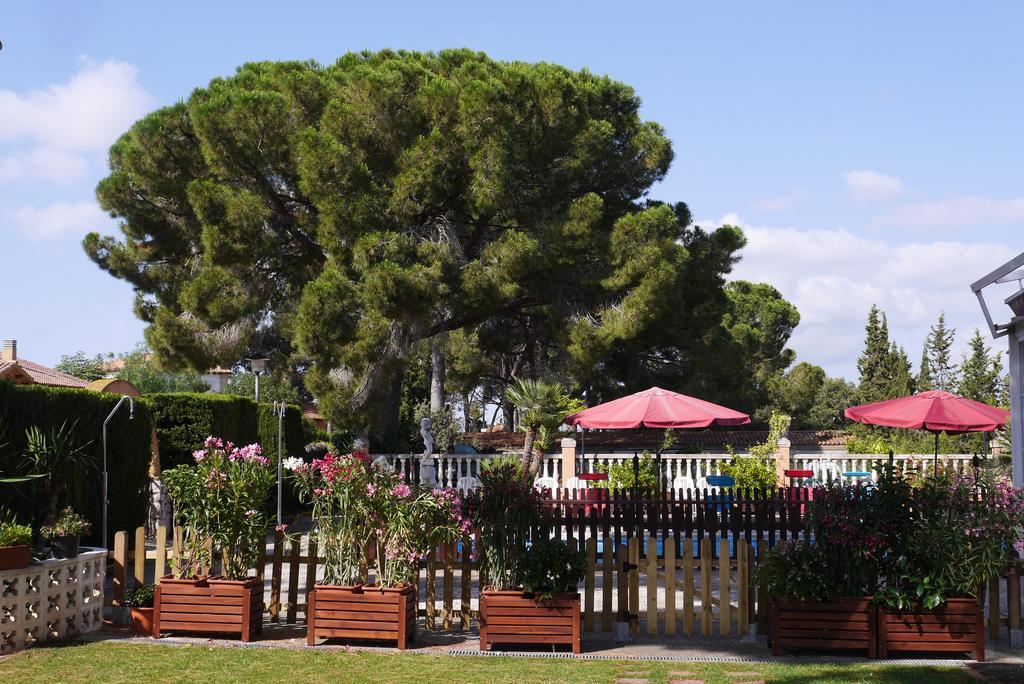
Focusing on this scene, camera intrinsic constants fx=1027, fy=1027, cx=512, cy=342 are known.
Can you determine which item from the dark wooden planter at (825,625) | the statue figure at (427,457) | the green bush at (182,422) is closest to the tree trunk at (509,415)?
the statue figure at (427,457)

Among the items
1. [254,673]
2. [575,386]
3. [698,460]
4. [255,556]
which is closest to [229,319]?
[575,386]

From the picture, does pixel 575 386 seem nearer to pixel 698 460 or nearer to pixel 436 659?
pixel 698 460

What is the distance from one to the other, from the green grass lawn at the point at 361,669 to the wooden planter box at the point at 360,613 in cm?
22

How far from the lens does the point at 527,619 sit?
25.6 feet

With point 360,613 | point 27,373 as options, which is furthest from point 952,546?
point 27,373

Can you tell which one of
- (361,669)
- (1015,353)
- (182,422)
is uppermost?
(1015,353)

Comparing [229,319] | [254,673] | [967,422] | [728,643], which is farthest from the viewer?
[229,319]

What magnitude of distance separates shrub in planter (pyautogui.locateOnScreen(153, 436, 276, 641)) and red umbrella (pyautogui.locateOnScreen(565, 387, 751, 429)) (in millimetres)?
5823

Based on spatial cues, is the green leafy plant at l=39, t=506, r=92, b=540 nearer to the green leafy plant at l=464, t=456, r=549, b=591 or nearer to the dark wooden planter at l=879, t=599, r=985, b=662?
the green leafy plant at l=464, t=456, r=549, b=591

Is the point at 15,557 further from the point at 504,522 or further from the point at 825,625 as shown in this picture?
the point at 825,625

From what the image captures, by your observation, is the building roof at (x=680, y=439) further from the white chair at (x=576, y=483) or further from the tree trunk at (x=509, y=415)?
the white chair at (x=576, y=483)

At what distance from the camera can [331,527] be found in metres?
8.18

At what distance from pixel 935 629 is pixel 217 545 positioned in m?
5.54

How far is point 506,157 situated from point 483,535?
16.5 meters
